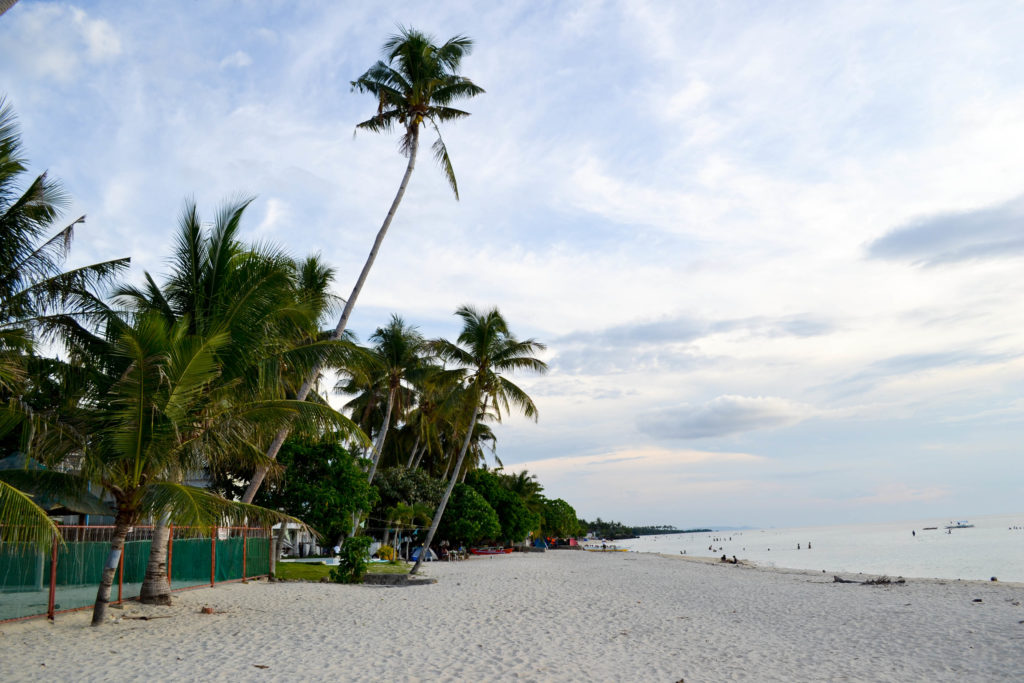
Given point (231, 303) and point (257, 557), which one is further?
point (257, 557)

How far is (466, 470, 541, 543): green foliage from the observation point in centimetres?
4053

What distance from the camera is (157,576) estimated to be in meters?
12.3

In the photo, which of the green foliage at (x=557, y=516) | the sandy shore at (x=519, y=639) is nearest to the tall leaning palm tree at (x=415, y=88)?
the sandy shore at (x=519, y=639)

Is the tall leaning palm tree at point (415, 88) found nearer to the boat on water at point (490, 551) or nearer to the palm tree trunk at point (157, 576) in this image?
the palm tree trunk at point (157, 576)

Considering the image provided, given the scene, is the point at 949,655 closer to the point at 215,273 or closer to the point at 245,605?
the point at 245,605

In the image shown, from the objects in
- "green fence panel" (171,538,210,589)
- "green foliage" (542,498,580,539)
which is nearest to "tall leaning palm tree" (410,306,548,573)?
"green fence panel" (171,538,210,589)

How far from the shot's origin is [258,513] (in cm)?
1109

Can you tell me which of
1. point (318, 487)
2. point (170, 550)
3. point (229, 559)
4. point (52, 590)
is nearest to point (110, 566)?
point (52, 590)

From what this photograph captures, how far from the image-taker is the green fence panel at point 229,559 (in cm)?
1606

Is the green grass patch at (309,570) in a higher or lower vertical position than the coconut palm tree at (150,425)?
Result: lower

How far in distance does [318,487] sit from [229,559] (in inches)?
149

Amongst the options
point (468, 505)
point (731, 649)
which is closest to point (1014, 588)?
point (731, 649)

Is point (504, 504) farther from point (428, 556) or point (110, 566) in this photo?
point (110, 566)

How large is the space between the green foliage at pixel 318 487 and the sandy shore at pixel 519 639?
3.54 meters
